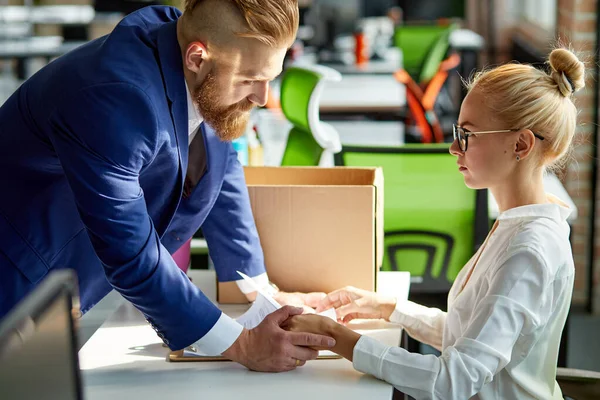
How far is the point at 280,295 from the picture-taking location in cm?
209

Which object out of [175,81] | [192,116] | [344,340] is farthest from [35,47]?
[344,340]

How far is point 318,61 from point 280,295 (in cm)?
497

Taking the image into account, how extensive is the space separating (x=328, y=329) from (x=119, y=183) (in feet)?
1.64

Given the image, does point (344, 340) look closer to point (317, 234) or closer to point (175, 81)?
point (317, 234)

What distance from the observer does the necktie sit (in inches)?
77.7

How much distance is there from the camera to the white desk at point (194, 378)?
1.64m

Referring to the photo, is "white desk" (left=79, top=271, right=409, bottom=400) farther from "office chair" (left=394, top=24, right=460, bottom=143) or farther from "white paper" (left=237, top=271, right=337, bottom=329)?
"office chair" (left=394, top=24, right=460, bottom=143)

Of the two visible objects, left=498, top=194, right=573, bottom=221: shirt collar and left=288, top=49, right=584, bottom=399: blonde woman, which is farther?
left=498, top=194, right=573, bottom=221: shirt collar

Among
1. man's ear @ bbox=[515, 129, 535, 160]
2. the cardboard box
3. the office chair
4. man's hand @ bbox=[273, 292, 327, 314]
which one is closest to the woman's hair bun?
man's ear @ bbox=[515, 129, 535, 160]

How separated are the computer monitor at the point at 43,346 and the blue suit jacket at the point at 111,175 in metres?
0.75

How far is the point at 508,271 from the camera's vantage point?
63.8 inches

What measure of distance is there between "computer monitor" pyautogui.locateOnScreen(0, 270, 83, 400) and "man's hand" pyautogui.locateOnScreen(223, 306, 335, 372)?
0.84 metres

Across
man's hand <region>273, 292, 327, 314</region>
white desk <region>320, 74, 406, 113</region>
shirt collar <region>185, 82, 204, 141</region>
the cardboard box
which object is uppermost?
shirt collar <region>185, 82, 204, 141</region>

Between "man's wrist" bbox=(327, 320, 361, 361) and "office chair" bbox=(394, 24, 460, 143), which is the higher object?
"office chair" bbox=(394, 24, 460, 143)
